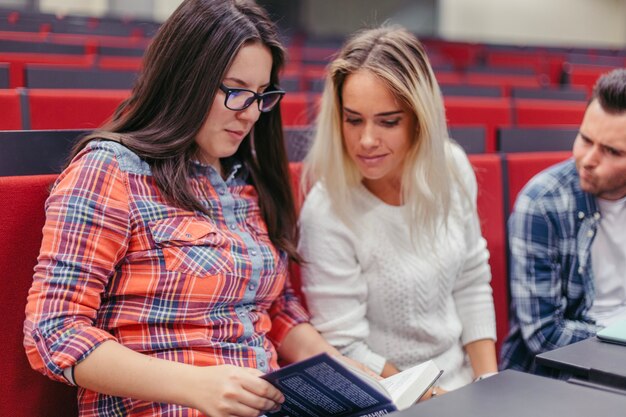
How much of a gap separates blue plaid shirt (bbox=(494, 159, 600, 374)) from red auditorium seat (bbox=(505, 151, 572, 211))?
11.0 inches

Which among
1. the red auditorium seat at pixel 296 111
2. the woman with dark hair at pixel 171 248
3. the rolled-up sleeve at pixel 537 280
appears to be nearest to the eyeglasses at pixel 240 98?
the woman with dark hair at pixel 171 248

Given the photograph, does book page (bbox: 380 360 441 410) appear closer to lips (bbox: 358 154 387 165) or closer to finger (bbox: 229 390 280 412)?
finger (bbox: 229 390 280 412)

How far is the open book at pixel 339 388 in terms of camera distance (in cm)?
87

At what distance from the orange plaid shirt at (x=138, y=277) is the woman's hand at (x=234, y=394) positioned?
0.41 ft

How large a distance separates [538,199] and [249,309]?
0.68 meters

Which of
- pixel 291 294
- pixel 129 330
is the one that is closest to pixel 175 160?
pixel 129 330

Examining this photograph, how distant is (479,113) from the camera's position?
3.10m

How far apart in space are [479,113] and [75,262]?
7.74ft

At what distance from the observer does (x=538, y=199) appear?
61.7 inches

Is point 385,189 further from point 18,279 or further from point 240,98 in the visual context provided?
point 18,279

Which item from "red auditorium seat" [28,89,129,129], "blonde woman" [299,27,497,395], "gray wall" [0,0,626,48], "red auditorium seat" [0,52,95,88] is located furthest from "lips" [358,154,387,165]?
"gray wall" [0,0,626,48]

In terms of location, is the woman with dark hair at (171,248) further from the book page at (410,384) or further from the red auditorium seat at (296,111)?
the red auditorium seat at (296,111)

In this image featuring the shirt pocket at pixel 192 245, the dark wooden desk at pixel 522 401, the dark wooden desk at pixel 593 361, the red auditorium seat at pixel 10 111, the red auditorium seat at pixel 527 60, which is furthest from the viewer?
the red auditorium seat at pixel 527 60

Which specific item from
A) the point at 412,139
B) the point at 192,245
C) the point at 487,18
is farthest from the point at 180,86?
the point at 487,18
